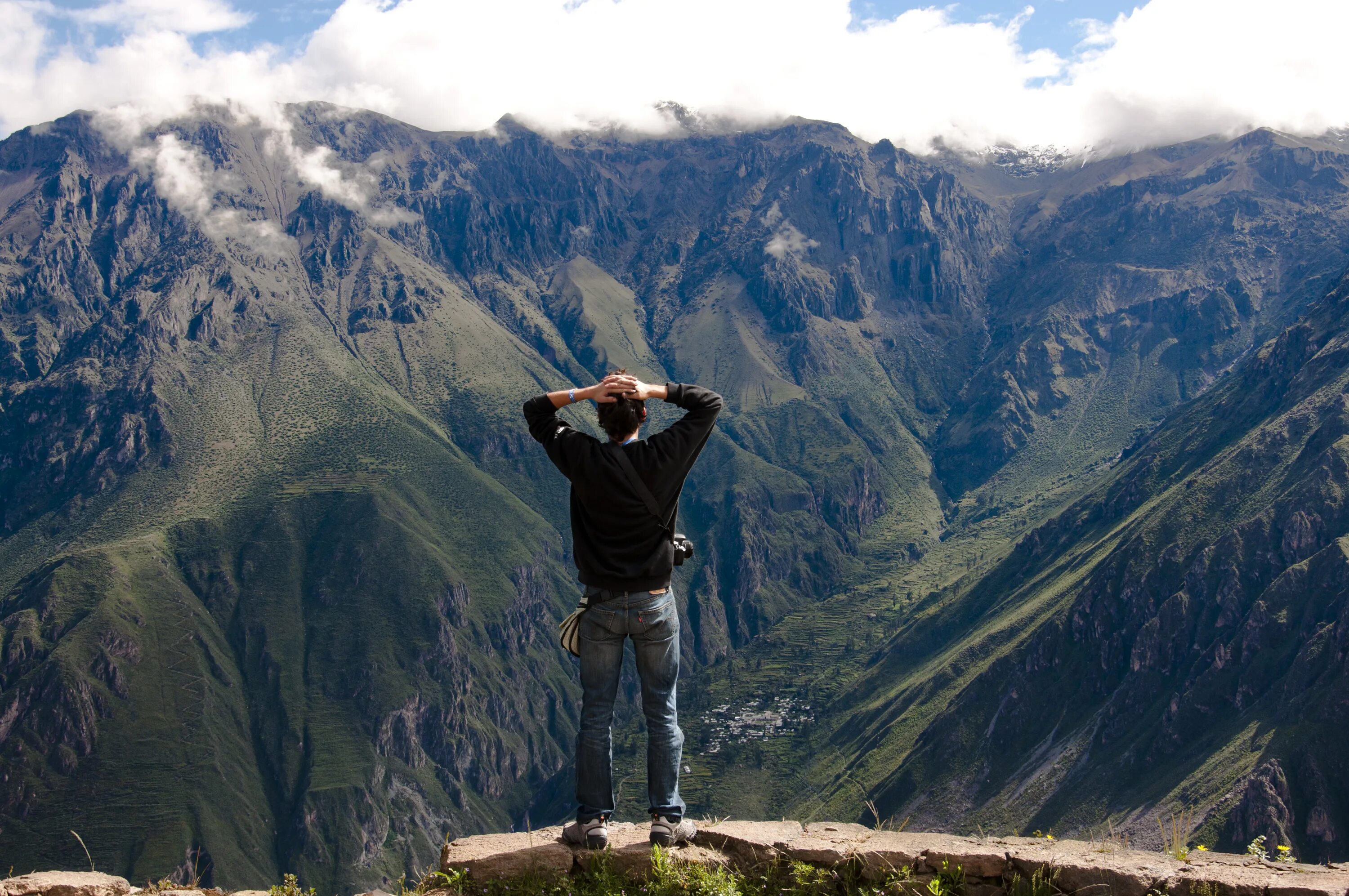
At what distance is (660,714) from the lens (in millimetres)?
16812

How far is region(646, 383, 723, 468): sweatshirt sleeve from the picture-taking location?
16.3 metres

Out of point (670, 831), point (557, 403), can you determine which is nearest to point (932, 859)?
point (670, 831)

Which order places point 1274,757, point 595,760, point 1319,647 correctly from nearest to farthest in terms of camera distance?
point 595,760 < point 1274,757 < point 1319,647

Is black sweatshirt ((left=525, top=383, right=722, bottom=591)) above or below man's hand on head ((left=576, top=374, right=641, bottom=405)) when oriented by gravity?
below

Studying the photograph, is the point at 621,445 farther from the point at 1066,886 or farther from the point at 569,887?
the point at 1066,886

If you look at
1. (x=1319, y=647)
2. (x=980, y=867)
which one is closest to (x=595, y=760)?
(x=980, y=867)

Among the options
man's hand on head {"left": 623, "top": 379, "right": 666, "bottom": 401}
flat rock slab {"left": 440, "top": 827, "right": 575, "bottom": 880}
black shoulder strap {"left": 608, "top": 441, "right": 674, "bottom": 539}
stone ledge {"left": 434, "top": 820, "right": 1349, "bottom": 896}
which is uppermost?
man's hand on head {"left": 623, "top": 379, "right": 666, "bottom": 401}

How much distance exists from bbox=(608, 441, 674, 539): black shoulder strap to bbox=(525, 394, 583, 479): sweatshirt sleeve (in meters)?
0.70

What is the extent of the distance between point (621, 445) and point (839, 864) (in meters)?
6.71

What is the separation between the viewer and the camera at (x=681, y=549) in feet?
55.3

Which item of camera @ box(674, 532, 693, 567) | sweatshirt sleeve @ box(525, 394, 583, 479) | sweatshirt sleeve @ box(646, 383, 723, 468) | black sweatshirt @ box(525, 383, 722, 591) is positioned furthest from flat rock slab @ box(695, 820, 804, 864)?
sweatshirt sleeve @ box(525, 394, 583, 479)

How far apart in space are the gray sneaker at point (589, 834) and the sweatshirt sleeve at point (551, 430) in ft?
17.0

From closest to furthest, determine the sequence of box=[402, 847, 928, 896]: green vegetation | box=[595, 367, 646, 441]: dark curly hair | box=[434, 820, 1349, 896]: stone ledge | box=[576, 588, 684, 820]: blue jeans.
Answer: box=[434, 820, 1349, 896]: stone ledge → box=[402, 847, 928, 896]: green vegetation → box=[595, 367, 646, 441]: dark curly hair → box=[576, 588, 684, 820]: blue jeans

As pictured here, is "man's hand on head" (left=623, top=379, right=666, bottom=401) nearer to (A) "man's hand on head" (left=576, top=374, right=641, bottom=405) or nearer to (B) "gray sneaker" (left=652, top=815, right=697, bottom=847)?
(A) "man's hand on head" (left=576, top=374, right=641, bottom=405)
